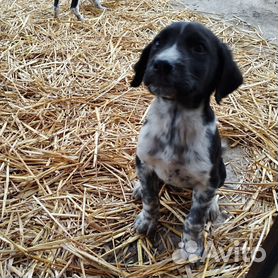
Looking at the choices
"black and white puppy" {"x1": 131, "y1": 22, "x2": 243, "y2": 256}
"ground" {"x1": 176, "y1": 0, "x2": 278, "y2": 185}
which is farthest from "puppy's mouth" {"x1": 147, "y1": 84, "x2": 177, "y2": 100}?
"ground" {"x1": 176, "y1": 0, "x2": 278, "y2": 185}

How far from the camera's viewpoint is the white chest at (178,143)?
181cm

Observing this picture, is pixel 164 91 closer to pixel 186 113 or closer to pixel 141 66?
pixel 186 113

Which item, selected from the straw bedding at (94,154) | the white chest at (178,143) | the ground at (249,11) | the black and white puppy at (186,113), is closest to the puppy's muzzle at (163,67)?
the black and white puppy at (186,113)

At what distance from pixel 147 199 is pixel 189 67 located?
74cm

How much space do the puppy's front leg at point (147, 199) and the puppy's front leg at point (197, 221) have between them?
181 millimetres

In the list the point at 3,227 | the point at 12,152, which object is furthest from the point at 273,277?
the point at 12,152

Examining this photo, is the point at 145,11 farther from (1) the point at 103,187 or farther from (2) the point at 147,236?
(2) the point at 147,236

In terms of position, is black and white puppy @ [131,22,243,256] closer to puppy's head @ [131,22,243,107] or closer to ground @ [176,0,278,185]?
puppy's head @ [131,22,243,107]

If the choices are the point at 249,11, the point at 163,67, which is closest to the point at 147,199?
the point at 163,67

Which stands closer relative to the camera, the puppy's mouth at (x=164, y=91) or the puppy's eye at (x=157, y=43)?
the puppy's mouth at (x=164, y=91)

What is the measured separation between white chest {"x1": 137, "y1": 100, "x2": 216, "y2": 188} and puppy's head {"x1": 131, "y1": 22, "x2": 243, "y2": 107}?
0.32 ft

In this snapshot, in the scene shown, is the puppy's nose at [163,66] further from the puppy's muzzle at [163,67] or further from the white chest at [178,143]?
the white chest at [178,143]

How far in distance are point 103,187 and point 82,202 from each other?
17 centimetres

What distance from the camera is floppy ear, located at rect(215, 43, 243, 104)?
1731 millimetres
